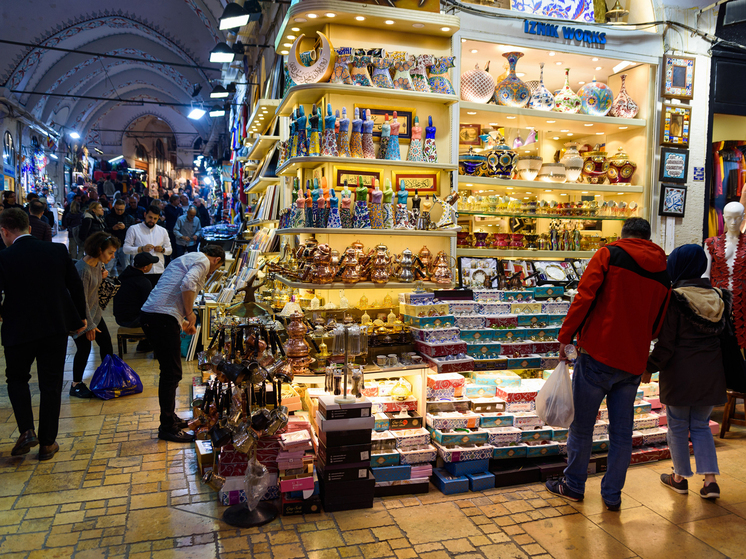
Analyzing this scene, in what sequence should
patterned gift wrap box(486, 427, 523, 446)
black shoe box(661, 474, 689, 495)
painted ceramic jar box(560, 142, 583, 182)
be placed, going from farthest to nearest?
painted ceramic jar box(560, 142, 583, 182) → patterned gift wrap box(486, 427, 523, 446) → black shoe box(661, 474, 689, 495)

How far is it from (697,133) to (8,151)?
1705 cm

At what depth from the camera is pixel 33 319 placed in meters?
3.73

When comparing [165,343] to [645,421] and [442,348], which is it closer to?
[442,348]

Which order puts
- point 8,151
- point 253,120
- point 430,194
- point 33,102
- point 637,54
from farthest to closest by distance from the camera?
point 33,102 < point 8,151 < point 253,120 < point 637,54 < point 430,194

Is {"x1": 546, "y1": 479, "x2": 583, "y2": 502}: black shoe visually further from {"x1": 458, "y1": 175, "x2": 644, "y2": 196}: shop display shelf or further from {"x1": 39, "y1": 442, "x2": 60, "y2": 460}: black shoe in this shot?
{"x1": 39, "y1": 442, "x2": 60, "y2": 460}: black shoe

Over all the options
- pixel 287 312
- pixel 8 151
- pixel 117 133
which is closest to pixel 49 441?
pixel 287 312

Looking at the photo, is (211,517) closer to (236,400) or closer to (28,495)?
(236,400)

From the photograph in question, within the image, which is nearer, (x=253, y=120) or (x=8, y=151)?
(x=253, y=120)

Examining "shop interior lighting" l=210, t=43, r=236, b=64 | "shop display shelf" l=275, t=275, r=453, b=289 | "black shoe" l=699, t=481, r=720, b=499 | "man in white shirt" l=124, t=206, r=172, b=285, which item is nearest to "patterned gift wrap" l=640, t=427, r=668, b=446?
"black shoe" l=699, t=481, r=720, b=499

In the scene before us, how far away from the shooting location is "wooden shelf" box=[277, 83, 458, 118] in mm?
4055

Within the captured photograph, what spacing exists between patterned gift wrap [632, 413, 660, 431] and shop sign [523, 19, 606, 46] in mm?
3382

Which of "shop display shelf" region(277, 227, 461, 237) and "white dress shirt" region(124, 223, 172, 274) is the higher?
"shop display shelf" region(277, 227, 461, 237)

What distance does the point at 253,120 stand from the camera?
6902mm

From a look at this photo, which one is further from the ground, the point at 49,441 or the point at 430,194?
the point at 430,194
